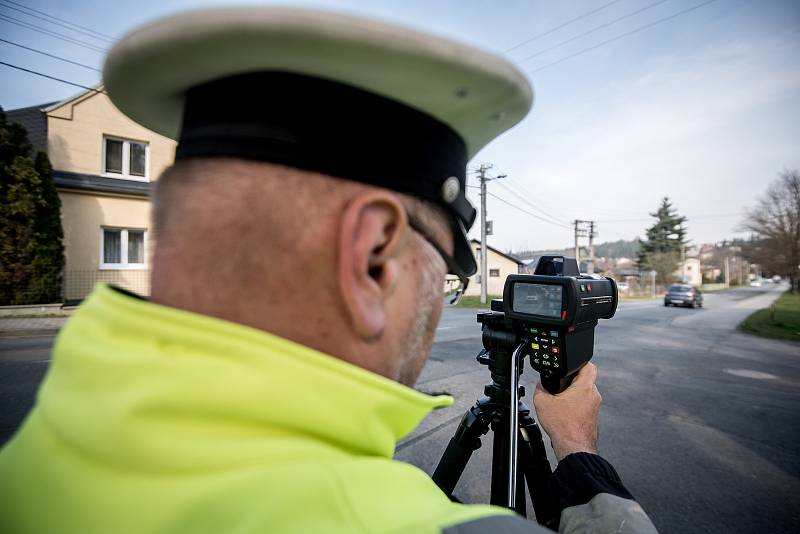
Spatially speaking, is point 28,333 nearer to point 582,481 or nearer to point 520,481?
point 520,481

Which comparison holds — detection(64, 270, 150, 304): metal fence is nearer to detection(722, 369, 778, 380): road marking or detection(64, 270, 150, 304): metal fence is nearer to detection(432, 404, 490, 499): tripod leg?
detection(432, 404, 490, 499): tripod leg

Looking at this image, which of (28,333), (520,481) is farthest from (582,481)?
(28,333)

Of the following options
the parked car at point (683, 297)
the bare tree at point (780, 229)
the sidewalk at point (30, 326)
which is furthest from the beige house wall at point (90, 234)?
the bare tree at point (780, 229)

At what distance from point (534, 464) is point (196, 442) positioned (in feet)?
5.29

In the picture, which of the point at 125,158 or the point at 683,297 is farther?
the point at 683,297

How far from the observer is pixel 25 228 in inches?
410

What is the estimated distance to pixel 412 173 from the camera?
2.48 feet

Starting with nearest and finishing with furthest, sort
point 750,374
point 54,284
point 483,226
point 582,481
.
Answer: point 582,481, point 750,374, point 54,284, point 483,226

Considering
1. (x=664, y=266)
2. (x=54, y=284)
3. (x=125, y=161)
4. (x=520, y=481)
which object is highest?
(x=125, y=161)

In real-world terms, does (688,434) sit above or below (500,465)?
below

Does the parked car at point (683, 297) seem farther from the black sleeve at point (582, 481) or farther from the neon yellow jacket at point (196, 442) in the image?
the neon yellow jacket at point (196, 442)

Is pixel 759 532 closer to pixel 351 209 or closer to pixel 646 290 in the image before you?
pixel 351 209

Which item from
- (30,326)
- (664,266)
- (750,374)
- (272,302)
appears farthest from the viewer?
(664,266)

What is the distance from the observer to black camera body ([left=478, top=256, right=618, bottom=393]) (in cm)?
149
